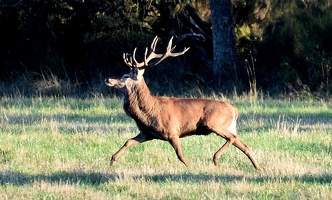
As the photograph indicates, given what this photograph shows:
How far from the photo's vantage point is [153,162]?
11000mm

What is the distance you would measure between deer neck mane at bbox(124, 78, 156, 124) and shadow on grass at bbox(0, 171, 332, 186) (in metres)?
0.83

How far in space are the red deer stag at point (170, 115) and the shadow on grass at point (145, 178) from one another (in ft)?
1.91

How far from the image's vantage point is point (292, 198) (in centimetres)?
866

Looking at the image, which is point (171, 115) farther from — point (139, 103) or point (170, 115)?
point (139, 103)

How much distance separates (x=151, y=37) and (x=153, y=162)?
45.4 ft

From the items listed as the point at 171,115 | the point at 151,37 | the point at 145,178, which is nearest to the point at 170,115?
the point at 171,115

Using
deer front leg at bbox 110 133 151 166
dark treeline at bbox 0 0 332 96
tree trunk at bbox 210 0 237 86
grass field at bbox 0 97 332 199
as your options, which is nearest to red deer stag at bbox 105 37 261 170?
deer front leg at bbox 110 133 151 166

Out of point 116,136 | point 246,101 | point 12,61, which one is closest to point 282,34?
point 246,101

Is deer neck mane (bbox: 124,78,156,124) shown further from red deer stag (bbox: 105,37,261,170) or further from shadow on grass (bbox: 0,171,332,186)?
shadow on grass (bbox: 0,171,332,186)

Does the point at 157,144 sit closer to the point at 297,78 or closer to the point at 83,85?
the point at 297,78

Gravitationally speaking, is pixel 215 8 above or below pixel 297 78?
above

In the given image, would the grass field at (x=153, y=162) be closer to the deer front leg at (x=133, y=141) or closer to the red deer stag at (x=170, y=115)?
the deer front leg at (x=133, y=141)

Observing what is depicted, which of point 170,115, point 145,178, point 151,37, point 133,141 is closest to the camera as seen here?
point 145,178

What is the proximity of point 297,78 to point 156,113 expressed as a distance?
1218 centimetres
